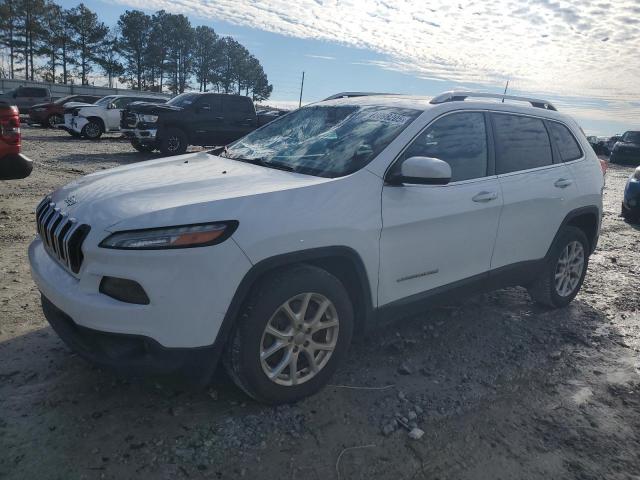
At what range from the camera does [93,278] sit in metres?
2.41

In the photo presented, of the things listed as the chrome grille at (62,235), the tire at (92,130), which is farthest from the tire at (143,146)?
the chrome grille at (62,235)

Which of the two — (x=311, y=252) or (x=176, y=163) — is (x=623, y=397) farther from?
(x=176, y=163)

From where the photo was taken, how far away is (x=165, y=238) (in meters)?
2.35

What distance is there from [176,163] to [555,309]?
3.57m

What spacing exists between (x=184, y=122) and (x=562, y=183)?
38.6 feet

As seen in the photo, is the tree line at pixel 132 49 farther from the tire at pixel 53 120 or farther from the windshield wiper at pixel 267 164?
the windshield wiper at pixel 267 164

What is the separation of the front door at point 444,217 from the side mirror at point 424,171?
0.14m

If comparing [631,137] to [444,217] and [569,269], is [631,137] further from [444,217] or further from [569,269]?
[444,217]

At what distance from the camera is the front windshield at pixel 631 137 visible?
22964 millimetres

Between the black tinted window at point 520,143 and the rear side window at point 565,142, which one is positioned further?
the rear side window at point 565,142

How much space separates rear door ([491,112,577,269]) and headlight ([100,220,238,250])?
7.58 ft

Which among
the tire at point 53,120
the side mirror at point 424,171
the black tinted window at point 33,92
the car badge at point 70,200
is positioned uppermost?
the side mirror at point 424,171

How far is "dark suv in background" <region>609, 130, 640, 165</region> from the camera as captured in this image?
2263 centimetres

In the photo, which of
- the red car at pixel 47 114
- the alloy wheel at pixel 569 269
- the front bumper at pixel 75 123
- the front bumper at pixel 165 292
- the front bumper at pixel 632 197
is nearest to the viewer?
the front bumper at pixel 165 292
